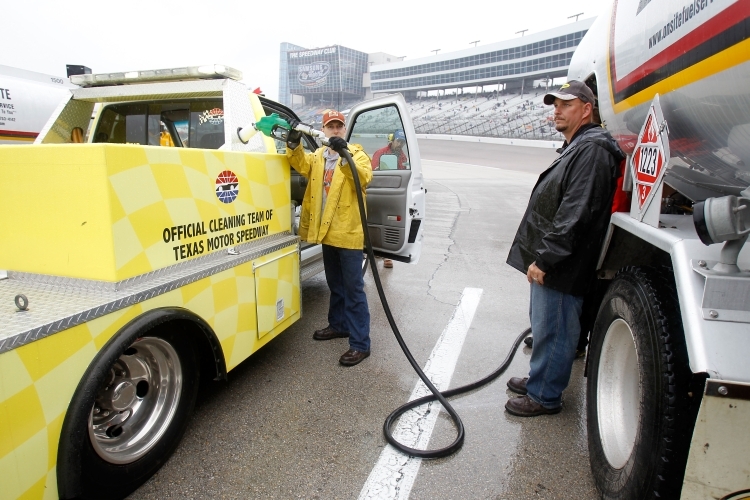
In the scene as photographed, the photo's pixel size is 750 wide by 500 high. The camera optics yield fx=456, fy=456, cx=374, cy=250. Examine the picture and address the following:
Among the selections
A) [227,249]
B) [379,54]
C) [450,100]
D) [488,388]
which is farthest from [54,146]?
[379,54]

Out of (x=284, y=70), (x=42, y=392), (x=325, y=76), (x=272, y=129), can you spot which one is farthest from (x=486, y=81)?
(x=42, y=392)

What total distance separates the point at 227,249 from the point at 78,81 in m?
2.33

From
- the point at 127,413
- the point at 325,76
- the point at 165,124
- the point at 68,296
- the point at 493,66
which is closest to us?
the point at 68,296

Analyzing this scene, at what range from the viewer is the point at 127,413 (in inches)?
85.8

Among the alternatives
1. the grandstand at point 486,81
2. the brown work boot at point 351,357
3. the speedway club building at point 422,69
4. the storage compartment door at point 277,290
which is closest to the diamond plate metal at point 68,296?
the storage compartment door at point 277,290

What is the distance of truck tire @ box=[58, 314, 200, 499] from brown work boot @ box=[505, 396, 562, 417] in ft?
6.21

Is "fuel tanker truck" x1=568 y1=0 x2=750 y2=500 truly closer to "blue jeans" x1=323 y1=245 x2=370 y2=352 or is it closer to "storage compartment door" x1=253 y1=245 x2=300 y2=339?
"blue jeans" x1=323 y1=245 x2=370 y2=352

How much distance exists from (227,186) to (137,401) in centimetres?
120

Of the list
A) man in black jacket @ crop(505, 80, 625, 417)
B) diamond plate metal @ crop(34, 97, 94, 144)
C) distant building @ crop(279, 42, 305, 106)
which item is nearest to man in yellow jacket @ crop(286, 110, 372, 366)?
man in black jacket @ crop(505, 80, 625, 417)

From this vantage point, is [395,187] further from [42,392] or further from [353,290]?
[42,392]

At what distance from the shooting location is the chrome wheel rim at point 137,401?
207 cm

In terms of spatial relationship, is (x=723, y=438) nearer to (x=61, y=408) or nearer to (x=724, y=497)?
(x=724, y=497)

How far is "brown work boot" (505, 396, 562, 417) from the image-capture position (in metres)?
2.82

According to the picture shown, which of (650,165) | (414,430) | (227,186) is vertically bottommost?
(414,430)
